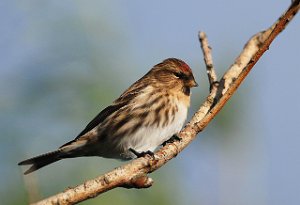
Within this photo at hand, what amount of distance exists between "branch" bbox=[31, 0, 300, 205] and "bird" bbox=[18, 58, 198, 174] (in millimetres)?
659

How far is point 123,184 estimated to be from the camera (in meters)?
2.61

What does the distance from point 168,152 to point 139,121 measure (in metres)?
1.69

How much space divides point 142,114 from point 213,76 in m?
0.90

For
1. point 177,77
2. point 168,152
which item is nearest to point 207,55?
point 177,77

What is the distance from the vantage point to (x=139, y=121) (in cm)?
481

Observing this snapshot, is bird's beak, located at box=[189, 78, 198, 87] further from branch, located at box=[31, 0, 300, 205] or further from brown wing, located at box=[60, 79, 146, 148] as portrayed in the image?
branch, located at box=[31, 0, 300, 205]

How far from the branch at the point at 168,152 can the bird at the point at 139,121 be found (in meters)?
0.66

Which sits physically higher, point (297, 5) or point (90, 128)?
point (297, 5)

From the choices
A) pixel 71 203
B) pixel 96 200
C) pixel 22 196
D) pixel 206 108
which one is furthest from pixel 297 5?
pixel 22 196

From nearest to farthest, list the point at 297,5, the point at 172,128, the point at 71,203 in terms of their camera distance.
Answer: the point at 71,203
the point at 297,5
the point at 172,128

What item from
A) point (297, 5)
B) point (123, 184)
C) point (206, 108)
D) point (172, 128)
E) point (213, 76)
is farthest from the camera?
point (172, 128)

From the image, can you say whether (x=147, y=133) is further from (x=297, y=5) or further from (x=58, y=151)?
(x=297, y=5)

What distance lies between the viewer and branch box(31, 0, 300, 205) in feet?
7.91

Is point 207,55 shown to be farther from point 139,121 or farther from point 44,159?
point 44,159
